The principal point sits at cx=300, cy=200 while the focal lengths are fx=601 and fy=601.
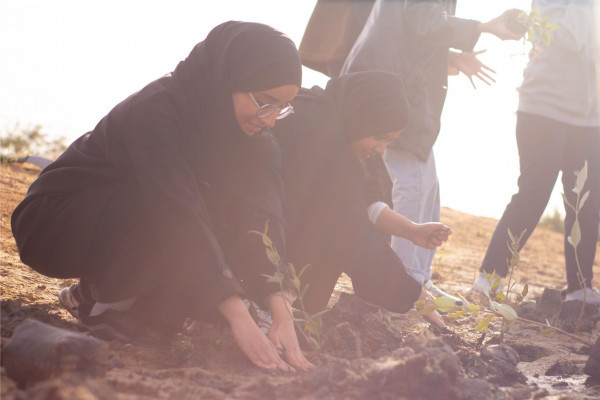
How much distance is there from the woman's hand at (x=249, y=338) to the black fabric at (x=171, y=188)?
0.17 ft

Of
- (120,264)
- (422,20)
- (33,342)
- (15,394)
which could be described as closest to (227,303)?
(120,264)

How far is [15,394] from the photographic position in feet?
4.25

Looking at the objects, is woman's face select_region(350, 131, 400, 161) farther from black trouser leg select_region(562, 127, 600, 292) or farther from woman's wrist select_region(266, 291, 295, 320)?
black trouser leg select_region(562, 127, 600, 292)

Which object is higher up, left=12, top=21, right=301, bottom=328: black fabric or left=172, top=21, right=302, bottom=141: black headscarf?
left=172, top=21, right=302, bottom=141: black headscarf

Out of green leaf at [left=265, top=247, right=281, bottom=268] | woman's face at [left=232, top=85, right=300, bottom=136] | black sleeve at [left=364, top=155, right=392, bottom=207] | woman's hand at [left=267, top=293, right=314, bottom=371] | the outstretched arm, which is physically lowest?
woman's hand at [left=267, top=293, right=314, bottom=371]

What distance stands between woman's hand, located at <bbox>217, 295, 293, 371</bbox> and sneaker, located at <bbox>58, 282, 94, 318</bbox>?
2.17ft

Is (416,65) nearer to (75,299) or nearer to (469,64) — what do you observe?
(469,64)

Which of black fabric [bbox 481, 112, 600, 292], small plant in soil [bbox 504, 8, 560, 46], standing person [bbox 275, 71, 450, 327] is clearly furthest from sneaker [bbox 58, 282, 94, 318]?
small plant in soil [bbox 504, 8, 560, 46]

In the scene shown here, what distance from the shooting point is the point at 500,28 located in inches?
138

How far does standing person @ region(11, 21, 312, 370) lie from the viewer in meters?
1.99

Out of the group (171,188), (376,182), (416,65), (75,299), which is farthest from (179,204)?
(416,65)

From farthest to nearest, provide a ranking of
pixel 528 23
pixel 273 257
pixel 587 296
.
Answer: pixel 587 296 → pixel 528 23 → pixel 273 257

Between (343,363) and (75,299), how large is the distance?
3.90 ft

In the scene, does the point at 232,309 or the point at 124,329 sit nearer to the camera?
the point at 232,309
